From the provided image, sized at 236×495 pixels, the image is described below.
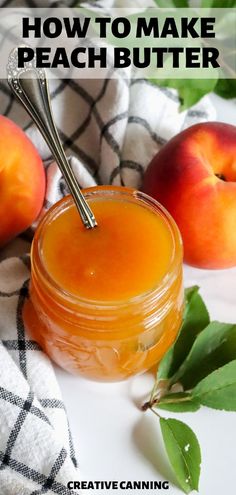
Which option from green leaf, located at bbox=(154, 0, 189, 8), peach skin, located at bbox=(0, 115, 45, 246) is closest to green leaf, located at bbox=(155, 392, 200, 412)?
peach skin, located at bbox=(0, 115, 45, 246)

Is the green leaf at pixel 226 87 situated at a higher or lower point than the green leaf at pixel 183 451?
higher

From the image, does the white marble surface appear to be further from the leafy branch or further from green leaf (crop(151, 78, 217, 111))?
green leaf (crop(151, 78, 217, 111))

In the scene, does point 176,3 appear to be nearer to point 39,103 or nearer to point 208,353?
point 39,103

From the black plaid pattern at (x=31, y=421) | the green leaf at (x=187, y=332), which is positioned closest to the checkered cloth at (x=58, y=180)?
the black plaid pattern at (x=31, y=421)

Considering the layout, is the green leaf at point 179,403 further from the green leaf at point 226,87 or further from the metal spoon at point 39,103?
the green leaf at point 226,87

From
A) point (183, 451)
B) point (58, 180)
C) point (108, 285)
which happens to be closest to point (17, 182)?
point (58, 180)

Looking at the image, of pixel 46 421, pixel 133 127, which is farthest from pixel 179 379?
pixel 133 127

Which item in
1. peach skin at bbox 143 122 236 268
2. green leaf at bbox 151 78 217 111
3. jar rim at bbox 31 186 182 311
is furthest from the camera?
green leaf at bbox 151 78 217 111

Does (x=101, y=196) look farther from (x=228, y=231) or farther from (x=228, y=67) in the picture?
(x=228, y=67)
